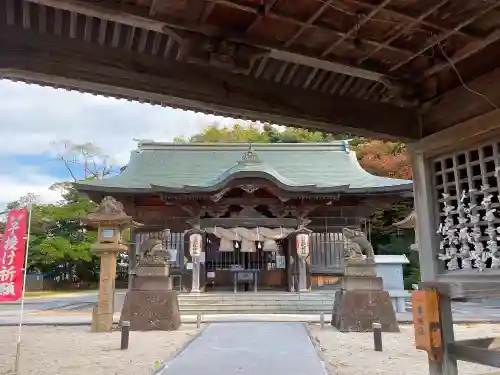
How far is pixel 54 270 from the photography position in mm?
34375

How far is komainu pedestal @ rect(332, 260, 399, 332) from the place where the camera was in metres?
10.7

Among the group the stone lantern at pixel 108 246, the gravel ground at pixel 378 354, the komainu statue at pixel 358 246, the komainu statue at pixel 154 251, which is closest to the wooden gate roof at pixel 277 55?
the gravel ground at pixel 378 354

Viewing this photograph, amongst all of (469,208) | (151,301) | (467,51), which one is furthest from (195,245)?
(467,51)

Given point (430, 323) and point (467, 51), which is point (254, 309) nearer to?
point (430, 323)

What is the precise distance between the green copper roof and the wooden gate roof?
11.9m

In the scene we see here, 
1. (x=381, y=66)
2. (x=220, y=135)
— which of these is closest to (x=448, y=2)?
(x=381, y=66)

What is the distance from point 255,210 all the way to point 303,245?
100 inches

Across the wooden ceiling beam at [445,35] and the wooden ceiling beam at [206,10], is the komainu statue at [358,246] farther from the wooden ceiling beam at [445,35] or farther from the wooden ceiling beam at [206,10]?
the wooden ceiling beam at [206,10]

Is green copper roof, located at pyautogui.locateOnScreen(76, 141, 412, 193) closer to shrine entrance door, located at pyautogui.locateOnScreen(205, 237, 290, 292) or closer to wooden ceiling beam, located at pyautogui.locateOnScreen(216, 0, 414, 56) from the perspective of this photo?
shrine entrance door, located at pyautogui.locateOnScreen(205, 237, 290, 292)

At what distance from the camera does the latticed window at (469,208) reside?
11.7 ft

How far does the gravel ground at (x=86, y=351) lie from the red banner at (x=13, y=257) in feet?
3.90

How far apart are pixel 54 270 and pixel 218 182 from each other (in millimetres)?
23776

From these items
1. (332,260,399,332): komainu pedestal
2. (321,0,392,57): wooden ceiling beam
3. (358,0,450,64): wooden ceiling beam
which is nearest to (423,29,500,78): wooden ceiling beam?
(358,0,450,64): wooden ceiling beam

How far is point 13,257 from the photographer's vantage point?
6.80 metres
